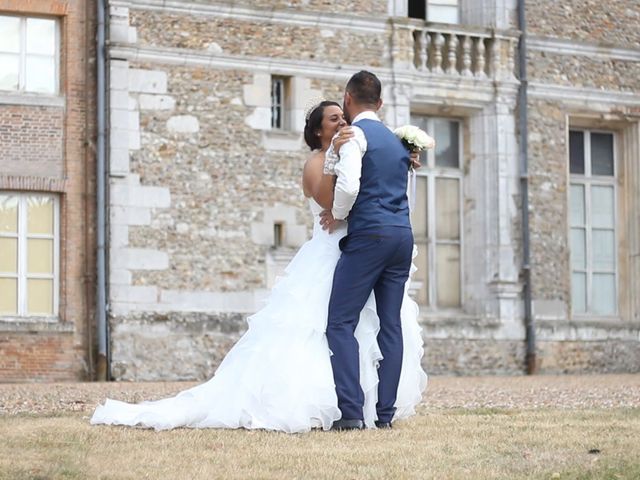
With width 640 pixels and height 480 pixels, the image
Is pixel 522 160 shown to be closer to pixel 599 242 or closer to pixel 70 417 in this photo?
pixel 599 242

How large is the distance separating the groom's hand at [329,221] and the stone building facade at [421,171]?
8.13m

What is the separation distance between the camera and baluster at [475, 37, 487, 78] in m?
19.6

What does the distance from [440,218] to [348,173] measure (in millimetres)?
10951

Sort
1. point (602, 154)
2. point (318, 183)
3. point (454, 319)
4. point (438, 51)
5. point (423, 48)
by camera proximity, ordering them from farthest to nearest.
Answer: point (602, 154)
point (438, 51)
point (423, 48)
point (454, 319)
point (318, 183)

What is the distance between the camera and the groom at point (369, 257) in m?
8.75

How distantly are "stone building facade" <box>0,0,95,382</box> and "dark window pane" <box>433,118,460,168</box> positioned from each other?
465 centimetres

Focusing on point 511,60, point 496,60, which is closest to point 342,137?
point 496,60

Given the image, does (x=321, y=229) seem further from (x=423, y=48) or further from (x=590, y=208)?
(x=590, y=208)

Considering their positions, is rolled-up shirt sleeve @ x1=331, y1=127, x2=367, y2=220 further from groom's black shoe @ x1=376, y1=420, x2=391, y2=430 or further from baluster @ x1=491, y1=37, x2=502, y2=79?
baluster @ x1=491, y1=37, x2=502, y2=79

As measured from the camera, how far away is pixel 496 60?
19.6 m

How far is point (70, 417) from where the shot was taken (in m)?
9.51

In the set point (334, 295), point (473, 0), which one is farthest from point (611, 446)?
point (473, 0)

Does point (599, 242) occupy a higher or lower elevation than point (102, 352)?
higher

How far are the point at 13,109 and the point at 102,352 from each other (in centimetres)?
281
